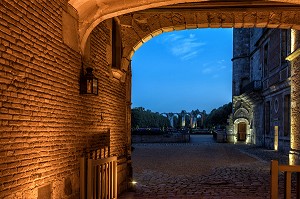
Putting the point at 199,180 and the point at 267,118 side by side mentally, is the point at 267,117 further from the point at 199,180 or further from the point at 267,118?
the point at 199,180

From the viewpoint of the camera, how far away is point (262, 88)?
86.4 feet

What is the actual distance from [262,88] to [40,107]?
929 inches

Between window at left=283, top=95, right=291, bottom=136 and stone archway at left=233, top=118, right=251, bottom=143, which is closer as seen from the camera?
window at left=283, top=95, right=291, bottom=136

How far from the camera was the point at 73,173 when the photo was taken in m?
6.02

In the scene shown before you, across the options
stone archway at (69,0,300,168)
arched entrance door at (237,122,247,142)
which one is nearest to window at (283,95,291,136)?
stone archway at (69,0,300,168)

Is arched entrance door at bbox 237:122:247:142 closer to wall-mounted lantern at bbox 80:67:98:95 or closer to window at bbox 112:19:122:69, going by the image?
window at bbox 112:19:122:69

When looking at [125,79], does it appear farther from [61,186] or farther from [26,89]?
[26,89]

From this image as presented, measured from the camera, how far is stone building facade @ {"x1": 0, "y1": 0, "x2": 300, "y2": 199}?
13.1 ft

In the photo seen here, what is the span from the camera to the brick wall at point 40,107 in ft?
12.7

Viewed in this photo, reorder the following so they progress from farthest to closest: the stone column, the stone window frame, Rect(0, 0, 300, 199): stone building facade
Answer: the stone window frame < the stone column < Rect(0, 0, 300, 199): stone building facade

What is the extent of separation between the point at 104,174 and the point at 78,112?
4.14 ft

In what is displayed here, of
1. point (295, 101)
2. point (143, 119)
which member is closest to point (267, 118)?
point (295, 101)

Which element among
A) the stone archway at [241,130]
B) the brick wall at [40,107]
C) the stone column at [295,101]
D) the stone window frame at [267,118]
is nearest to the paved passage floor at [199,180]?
the stone column at [295,101]

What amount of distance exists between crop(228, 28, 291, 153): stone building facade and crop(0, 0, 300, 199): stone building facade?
441 inches
